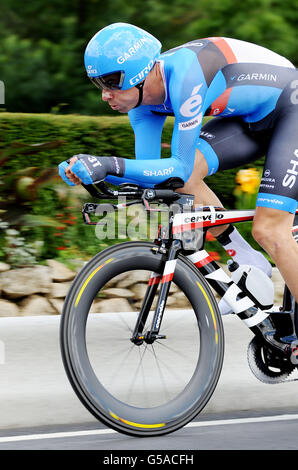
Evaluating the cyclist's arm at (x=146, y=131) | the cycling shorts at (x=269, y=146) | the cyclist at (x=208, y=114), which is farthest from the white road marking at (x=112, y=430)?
the cyclist's arm at (x=146, y=131)

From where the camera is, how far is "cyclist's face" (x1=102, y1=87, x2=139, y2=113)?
390cm

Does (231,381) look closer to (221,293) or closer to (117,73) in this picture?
(221,293)

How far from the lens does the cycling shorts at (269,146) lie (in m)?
4.09

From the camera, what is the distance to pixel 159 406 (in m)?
4.03

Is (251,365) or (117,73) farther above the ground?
(117,73)

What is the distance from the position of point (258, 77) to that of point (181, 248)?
89 centimetres

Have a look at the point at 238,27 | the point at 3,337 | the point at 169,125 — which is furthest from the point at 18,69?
the point at 3,337

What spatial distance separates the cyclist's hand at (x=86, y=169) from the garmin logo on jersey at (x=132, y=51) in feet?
1.44

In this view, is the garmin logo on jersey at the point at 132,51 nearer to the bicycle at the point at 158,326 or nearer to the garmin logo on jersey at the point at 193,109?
the garmin logo on jersey at the point at 193,109

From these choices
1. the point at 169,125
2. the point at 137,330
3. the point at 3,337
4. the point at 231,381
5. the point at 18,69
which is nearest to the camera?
the point at 137,330

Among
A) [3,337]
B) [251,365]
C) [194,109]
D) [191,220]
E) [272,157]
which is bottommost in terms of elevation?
[3,337]

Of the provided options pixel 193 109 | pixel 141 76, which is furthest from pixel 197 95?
pixel 141 76

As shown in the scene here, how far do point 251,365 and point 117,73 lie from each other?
1.57 meters

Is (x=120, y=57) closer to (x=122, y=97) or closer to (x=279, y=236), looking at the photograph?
(x=122, y=97)
